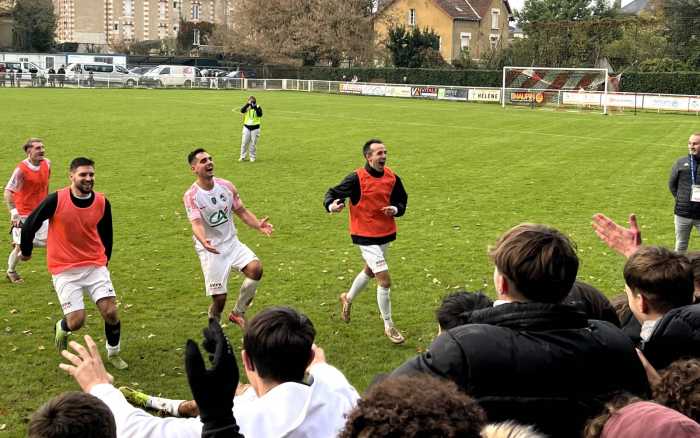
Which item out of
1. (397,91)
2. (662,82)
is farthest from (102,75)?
(662,82)

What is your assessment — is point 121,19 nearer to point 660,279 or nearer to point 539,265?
point 660,279

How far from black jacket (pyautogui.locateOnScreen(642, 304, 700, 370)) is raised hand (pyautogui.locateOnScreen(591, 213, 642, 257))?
1296 mm

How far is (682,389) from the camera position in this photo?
10.1ft

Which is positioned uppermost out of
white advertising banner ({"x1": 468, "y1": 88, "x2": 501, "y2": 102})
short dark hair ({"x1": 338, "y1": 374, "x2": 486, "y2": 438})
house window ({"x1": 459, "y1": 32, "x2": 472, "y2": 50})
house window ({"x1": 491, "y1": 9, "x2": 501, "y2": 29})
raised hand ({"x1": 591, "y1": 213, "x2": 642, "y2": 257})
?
house window ({"x1": 491, "y1": 9, "x2": 501, "y2": 29})

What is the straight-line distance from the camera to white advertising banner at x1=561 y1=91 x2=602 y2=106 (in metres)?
45.7

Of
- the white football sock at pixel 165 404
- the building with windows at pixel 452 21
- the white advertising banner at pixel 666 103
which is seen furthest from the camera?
the building with windows at pixel 452 21

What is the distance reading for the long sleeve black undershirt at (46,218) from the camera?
798cm

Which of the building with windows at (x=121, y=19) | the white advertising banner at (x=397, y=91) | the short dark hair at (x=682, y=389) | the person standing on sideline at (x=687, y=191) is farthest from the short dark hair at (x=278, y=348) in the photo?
the building with windows at (x=121, y=19)

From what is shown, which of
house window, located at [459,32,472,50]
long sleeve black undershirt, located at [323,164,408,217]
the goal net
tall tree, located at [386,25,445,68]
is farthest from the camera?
house window, located at [459,32,472,50]

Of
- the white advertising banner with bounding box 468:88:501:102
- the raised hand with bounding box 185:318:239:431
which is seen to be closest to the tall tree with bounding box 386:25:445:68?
the white advertising banner with bounding box 468:88:501:102

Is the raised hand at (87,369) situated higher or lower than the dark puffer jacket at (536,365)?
lower

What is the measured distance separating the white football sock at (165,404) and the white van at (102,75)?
2261 inches

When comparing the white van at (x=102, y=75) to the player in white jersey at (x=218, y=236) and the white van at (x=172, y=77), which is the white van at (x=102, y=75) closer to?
the white van at (x=172, y=77)

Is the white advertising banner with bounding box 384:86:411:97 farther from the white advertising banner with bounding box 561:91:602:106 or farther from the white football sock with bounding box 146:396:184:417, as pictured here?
the white football sock with bounding box 146:396:184:417
